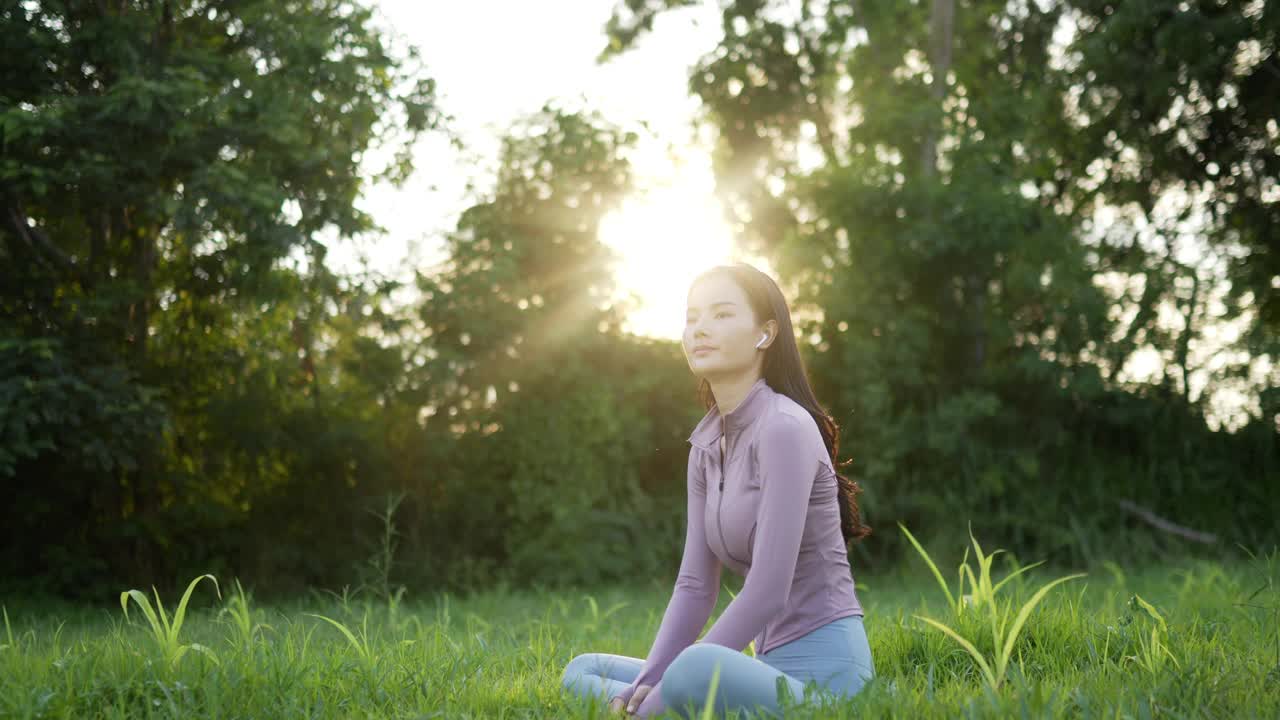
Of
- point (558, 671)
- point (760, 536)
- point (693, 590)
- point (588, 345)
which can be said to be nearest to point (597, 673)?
point (693, 590)

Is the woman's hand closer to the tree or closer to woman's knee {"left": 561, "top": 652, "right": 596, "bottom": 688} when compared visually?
woman's knee {"left": 561, "top": 652, "right": 596, "bottom": 688}

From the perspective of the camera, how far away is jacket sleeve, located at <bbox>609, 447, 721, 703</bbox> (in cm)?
322

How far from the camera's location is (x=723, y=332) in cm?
320

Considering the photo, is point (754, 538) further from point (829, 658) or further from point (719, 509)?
point (829, 658)

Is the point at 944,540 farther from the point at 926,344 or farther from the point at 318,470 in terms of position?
the point at 318,470

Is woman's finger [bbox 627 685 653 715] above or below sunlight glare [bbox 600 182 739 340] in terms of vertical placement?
below

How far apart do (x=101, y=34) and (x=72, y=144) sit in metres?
0.99

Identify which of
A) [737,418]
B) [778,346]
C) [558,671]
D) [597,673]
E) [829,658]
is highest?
[778,346]

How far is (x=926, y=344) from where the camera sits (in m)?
11.1

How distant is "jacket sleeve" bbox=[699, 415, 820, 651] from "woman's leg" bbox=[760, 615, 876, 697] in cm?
16

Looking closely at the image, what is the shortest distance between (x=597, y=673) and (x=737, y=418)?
0.98 metres

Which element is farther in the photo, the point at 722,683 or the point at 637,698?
the point at 637,698

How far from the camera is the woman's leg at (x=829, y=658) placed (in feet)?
9.78

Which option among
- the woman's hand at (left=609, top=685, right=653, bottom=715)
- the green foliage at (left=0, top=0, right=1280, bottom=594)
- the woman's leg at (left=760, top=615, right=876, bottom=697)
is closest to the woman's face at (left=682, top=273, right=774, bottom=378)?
the woman's leg at (left=760, top=615, right=876, bottom=697)
